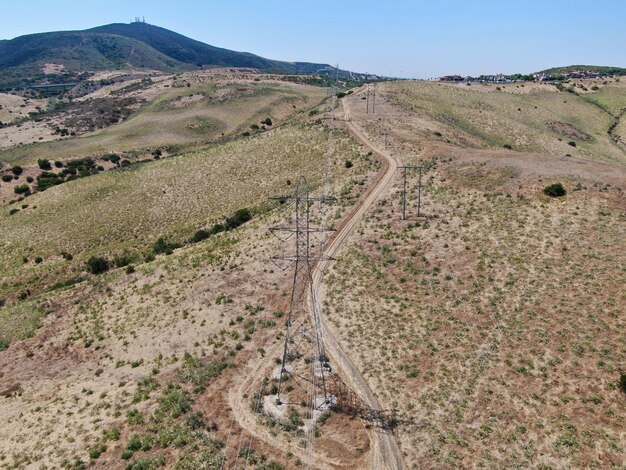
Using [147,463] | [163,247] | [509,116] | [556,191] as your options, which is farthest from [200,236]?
[509,116]

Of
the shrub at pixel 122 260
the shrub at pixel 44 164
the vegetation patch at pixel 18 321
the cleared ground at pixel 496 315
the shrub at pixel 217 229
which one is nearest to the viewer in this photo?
the cleared ground at pixel 496 315

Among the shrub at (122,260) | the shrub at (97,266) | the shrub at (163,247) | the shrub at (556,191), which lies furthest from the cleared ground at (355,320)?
the shrub at (97,266)

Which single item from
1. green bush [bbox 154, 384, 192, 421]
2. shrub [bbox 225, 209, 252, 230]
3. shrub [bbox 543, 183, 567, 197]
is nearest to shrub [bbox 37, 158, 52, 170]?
shrub [bbox 225, 209, 252, 230]

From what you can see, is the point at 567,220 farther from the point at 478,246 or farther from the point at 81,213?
the point at 81,213

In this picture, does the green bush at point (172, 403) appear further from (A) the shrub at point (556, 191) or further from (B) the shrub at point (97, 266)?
(A) the shrub at point (556, 191)

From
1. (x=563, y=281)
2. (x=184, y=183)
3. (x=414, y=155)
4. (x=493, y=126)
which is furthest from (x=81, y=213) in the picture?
(x=493, y=126)

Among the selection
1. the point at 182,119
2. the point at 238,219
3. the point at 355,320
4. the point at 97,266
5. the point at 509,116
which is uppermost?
the point at 509,116

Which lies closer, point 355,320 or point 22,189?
point 355,320

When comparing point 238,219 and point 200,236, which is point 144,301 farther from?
point 238,219

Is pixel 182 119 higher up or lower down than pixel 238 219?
higher up
